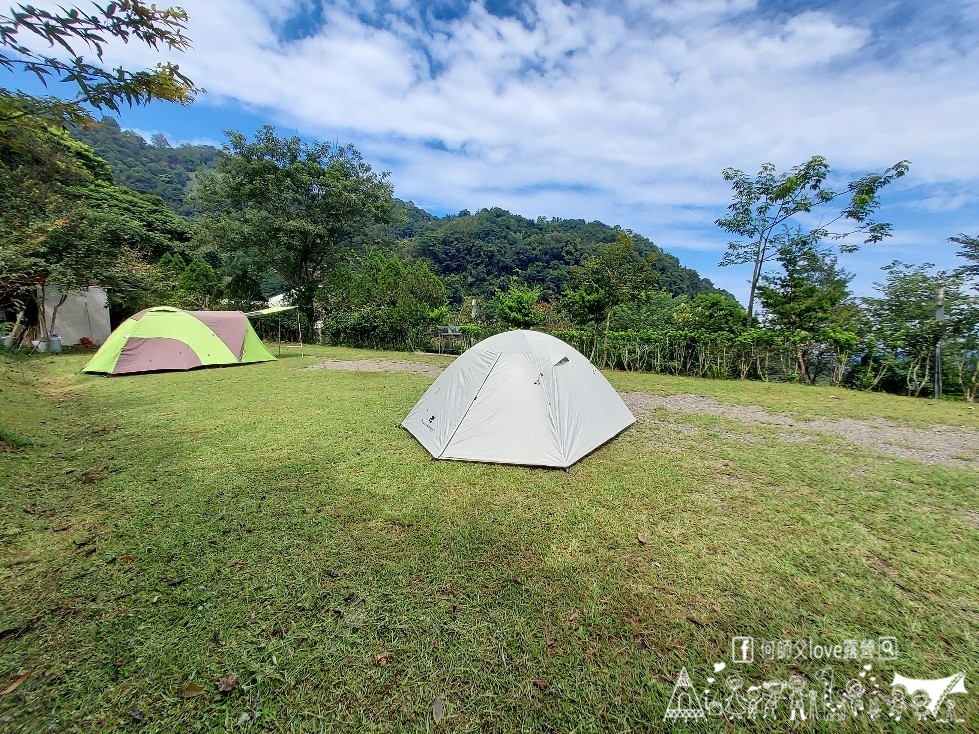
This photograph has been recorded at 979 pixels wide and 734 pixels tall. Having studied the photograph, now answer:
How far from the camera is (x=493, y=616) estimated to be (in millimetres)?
2098

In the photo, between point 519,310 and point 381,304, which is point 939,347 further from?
point 381,304

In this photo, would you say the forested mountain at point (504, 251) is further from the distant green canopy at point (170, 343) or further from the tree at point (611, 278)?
the distant green canopy at point (170, 343)

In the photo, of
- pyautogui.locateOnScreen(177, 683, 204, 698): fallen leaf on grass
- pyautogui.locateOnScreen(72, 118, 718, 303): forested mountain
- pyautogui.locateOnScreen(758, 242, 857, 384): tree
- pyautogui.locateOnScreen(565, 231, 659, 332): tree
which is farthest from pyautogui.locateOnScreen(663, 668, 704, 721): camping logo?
pyautogui.locateOnScreen(72, 118, 718, 303): forested mountain

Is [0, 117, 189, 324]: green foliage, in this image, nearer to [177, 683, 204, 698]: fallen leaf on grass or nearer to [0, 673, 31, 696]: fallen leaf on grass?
[0, 673, 31, 696]: fallen leaf on grass

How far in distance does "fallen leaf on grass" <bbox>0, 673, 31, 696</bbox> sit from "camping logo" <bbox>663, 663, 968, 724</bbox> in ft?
9.19

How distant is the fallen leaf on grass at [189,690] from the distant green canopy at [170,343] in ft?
32.7

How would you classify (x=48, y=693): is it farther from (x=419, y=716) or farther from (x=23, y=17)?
(x=23, y=17)

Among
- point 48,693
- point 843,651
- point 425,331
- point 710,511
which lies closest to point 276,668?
point 48,693

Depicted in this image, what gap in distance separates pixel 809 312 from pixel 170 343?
16.4 meters

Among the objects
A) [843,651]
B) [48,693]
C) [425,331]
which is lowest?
[48,693]

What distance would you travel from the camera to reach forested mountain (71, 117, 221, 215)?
3891 cm

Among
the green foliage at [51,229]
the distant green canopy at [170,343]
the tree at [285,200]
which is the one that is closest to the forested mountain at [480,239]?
the tree at [285,200]

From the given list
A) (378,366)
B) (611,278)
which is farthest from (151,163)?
(611,278)

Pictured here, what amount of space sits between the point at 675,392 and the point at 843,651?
22.2 ft
